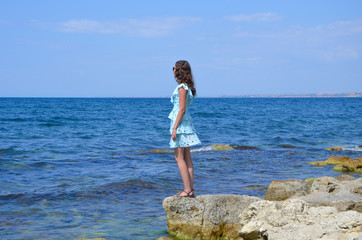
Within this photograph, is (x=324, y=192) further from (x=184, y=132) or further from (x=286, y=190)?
(x=184, y=132)

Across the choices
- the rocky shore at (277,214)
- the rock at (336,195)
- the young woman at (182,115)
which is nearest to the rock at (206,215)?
the rocky shore at (277,214)

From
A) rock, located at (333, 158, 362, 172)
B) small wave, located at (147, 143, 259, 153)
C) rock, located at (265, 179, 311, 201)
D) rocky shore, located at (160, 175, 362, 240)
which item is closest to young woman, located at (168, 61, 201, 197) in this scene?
rocky shore, located at (160, 175, 362, 240)

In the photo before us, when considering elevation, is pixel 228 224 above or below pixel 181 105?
below

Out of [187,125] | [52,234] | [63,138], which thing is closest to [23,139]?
[63,138]

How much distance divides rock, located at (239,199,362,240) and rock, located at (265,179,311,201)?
203 cm

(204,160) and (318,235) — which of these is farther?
(204,160)

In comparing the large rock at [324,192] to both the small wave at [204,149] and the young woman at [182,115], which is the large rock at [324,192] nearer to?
the young woman at [182,115]

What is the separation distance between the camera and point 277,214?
17.7ft

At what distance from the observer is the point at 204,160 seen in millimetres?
→ 14492

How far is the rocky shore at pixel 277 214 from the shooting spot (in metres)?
4.73

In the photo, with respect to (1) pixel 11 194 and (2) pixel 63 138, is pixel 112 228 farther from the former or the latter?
(2) pixel 63 138

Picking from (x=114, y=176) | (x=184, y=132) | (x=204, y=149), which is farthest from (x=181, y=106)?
(x=204, y=149)

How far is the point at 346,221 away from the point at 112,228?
3917mm

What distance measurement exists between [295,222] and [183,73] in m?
2.65
